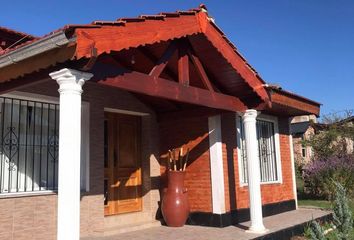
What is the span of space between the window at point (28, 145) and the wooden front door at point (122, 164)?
1028mm

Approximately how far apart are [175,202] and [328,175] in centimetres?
834

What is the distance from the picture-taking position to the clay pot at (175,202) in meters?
8.48

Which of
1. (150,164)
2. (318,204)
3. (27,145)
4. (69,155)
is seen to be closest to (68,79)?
(69,155)

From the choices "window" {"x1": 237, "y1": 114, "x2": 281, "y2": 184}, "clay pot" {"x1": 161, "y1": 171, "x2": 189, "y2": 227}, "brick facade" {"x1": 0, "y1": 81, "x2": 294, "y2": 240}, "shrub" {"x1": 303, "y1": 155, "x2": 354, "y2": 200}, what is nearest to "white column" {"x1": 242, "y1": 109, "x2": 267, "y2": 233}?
"brick facade" {"x1": 0, "y1": 81, "x2": 294, "y2": 240}

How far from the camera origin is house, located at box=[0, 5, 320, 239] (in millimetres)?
4590

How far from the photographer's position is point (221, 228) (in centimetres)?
842

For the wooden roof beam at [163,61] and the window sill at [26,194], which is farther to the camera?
the window sill at [26,194]

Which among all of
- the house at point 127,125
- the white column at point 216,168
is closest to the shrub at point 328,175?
the house at point 127,125

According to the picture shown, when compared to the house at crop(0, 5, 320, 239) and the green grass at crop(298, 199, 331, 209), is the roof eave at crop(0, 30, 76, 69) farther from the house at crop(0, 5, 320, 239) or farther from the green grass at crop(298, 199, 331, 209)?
the green grass at crop(298, 199, 331, 209)

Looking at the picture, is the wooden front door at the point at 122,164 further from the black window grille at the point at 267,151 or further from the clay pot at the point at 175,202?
the black window grille at the point at 267,151

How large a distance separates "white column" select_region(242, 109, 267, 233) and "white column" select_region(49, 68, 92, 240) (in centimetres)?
419

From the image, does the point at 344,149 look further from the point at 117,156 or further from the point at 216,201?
the point at 117,156

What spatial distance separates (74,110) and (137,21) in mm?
1353

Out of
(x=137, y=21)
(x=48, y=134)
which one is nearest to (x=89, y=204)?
(x=48, y=134)
